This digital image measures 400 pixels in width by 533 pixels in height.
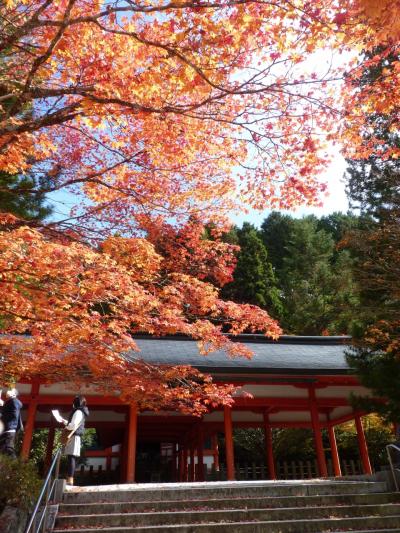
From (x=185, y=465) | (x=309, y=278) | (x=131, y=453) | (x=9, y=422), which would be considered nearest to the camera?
(x=9, y=422)

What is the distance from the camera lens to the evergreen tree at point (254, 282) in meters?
27.6

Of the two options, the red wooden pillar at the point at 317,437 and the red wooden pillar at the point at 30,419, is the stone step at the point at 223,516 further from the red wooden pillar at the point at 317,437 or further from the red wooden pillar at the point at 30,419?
the red wooden pillar at the point at 30,419

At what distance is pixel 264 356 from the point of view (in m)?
12.8

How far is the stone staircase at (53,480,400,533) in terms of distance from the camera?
4730 mm

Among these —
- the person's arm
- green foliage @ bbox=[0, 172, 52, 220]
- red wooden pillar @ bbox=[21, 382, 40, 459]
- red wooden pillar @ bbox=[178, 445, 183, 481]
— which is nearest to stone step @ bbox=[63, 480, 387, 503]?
the person's arm

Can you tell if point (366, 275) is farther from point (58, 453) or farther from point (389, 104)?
point (58, 453)

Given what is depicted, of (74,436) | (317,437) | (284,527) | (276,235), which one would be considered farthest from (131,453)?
(276,235)

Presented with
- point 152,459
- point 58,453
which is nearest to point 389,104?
point 58,453

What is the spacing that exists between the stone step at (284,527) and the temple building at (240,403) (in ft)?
11.9

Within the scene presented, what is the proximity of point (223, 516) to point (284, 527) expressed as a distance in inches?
28.7

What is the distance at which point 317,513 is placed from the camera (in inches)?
207

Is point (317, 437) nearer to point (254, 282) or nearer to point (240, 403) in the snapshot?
point (240, 403)

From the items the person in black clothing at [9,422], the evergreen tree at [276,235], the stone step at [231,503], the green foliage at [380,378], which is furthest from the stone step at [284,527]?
the evergreen tree at [276,235]

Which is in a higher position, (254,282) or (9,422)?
(254,282)
